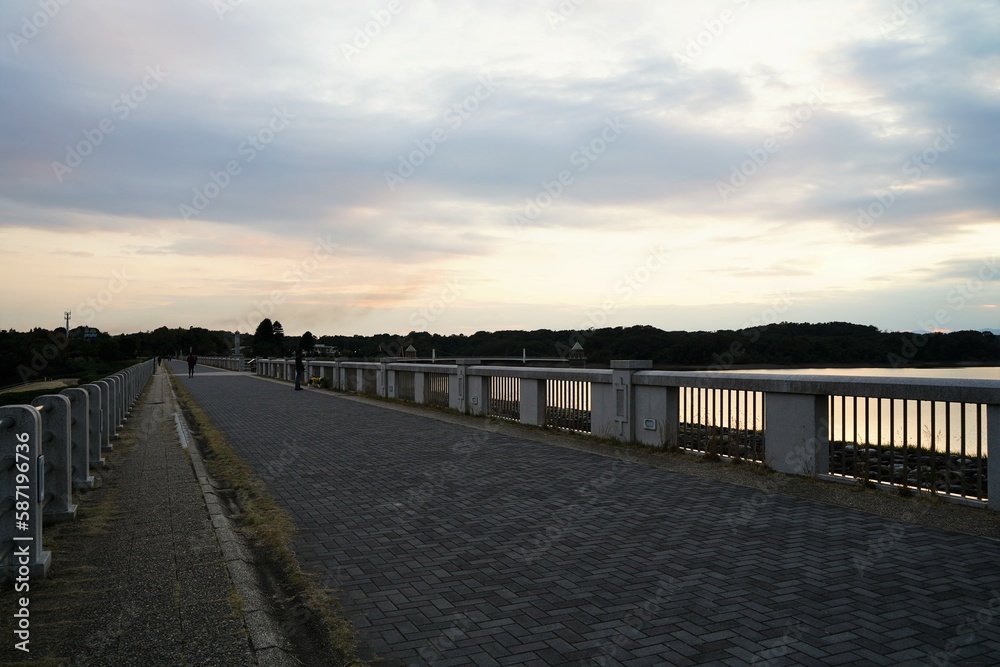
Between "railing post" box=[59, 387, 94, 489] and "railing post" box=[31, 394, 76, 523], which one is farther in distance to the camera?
"railing post" box=[59, 387, 94, 489]

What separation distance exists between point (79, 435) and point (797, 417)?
840 centimetres

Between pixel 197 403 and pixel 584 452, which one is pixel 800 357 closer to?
pixel 584 452

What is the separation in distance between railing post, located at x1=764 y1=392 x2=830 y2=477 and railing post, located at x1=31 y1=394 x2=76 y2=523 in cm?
764

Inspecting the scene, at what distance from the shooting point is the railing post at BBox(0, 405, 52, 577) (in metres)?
4.81

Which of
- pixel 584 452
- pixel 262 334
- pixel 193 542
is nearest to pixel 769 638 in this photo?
pixel 193 542

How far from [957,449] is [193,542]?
7.42 metres

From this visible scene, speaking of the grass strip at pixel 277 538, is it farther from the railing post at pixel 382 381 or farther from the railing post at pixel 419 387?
the railing post at pixel 382 381

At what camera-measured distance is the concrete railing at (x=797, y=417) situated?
7.08 m

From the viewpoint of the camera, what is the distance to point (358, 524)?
6.70 metres

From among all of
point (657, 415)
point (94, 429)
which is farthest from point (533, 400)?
point (94, 429)

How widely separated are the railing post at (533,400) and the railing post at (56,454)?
889 cm

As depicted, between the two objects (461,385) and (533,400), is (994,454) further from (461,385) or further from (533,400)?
(461,385)

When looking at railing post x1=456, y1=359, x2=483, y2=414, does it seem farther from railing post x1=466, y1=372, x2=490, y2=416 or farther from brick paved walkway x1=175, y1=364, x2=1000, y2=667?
brick paved walkway x1=175, y1=364, x2=1000, y2=667

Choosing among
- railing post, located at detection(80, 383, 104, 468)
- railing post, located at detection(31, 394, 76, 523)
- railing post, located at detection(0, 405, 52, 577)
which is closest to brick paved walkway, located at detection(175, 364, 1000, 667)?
railing post, located at detection(0, 405, 52, 577)
